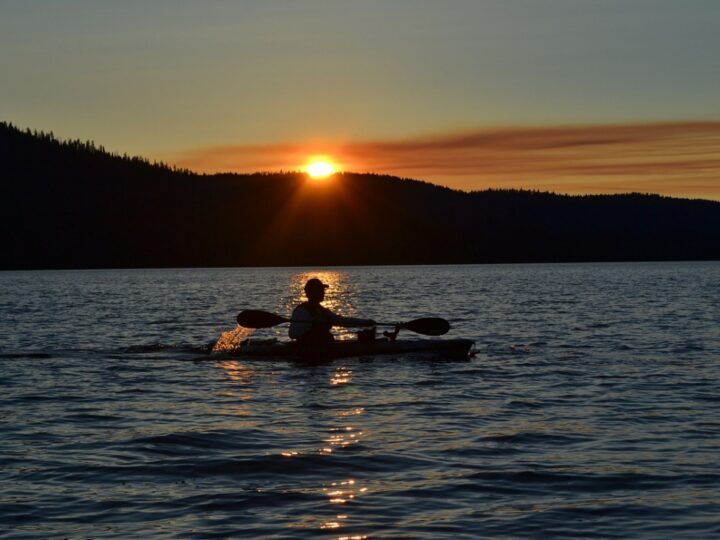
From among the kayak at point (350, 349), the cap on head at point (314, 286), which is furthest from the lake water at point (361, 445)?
the cap on head at point (314, 286)

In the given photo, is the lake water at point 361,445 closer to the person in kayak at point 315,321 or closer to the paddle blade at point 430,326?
the person in kayak at point 315,321

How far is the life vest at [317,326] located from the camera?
2470 cm

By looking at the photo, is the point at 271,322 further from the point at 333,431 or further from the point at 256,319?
the point at 333,431

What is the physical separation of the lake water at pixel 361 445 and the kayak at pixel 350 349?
0.95ft

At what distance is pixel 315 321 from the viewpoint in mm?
24781

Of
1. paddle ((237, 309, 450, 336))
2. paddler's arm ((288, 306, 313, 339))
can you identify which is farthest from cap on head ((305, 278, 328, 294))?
paddle ((237, 309, 450, 336))

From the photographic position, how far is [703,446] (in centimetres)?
1430

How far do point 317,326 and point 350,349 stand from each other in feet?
3.27

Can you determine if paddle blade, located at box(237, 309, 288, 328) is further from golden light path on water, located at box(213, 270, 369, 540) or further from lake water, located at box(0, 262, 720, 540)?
lake water, located at box(0, 262, 720, 540)

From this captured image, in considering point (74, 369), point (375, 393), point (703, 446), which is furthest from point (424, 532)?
point (74, 369)

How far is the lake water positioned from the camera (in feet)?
35.0

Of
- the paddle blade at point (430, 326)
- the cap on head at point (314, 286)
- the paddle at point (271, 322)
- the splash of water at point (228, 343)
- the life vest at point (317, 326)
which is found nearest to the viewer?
the cap on head at point (314, 286)

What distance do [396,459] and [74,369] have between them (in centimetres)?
1354

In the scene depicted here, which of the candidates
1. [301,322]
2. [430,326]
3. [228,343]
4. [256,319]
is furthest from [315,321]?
[228,343]
